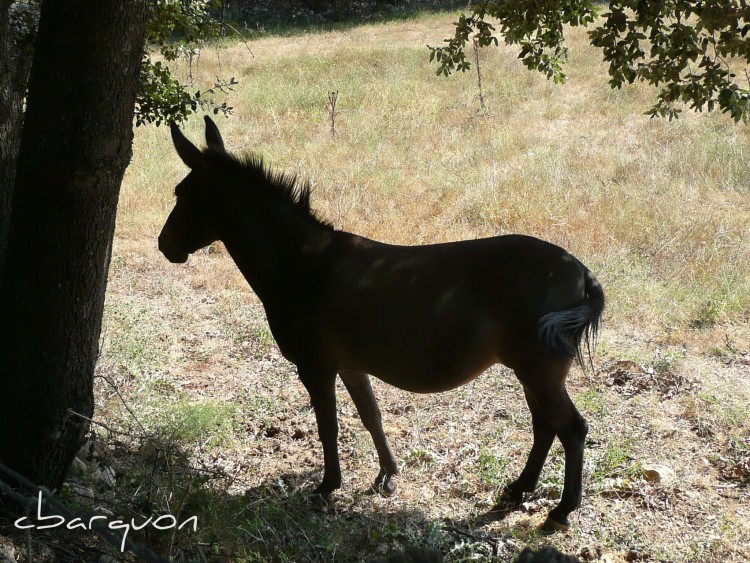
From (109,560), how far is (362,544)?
5.42 feet

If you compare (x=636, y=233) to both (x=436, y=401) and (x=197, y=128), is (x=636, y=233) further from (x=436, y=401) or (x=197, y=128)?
(x=197, y=128)

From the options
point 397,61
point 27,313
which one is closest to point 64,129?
point 27,313

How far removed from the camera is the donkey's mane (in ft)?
16.1

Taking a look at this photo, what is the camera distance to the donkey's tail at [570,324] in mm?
4172

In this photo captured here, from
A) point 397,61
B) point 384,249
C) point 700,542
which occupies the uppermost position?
point 397,61

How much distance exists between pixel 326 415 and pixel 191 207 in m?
1.72

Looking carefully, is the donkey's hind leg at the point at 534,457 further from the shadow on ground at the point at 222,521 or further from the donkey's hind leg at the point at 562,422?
the shadow on ground at the point at 222,521

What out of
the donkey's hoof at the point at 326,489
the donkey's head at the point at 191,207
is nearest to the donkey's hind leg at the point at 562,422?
the donkey's hoof at the point at 326,489

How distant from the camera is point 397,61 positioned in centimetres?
2103

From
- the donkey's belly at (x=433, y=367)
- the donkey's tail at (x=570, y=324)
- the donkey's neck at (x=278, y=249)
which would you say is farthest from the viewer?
the donkey's neck at (x=278, y=249)

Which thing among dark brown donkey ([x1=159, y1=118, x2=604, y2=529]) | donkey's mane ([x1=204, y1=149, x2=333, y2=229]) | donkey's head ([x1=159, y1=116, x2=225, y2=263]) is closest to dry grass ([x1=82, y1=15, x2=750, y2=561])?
dark brown donkey ([x1=159, y1=118, x2=604, y2=529])

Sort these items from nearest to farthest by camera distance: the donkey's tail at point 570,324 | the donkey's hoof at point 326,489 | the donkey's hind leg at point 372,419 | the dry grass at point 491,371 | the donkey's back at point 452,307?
the donkey's tail at point 570,324
the donkey's back at point 452,307
the dry grass at point 491,371
the donkey's hoof at point 326,489
the donkey's hind leg at point 372,419

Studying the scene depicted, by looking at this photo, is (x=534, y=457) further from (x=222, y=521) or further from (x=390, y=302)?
(x=222, y=521)

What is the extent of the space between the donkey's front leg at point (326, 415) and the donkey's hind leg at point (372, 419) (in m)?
0.25
